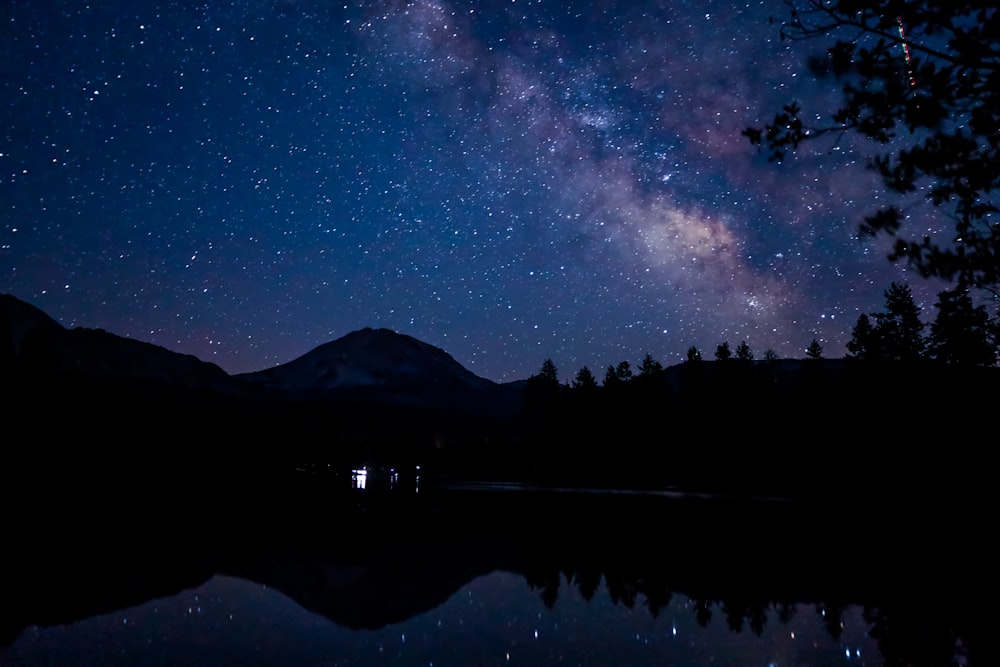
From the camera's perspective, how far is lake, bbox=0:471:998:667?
1057 centimetres

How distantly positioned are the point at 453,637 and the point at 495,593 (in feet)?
13.3

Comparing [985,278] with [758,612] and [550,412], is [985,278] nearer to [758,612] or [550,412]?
[758,612]

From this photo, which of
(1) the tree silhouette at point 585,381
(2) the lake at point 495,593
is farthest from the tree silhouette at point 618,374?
(2) the lake at point 495,593

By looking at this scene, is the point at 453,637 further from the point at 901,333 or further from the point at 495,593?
the point at 901,333

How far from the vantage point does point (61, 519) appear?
27.5 metres

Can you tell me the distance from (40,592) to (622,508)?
28.9m

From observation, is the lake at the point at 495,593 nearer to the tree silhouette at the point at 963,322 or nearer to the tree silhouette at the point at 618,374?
the tree silhouette at the point at 963,322

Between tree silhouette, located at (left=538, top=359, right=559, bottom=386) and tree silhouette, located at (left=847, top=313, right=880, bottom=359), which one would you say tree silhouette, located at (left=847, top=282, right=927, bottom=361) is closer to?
tree silhouette, located at (left=847, top=313, right=880, bottom=359)

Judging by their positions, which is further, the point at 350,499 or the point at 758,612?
the point at 350,499

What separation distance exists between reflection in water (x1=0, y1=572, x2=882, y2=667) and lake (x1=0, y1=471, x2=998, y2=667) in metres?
0.06

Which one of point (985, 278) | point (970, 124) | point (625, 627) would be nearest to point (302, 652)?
point (625, 627)

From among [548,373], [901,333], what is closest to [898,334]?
[901,333]

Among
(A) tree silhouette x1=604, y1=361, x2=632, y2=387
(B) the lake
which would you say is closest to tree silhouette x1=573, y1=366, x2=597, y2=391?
(A) tree silhouette x1=604, y1=361, x2=632, y2=387

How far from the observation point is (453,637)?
37.8 feet
